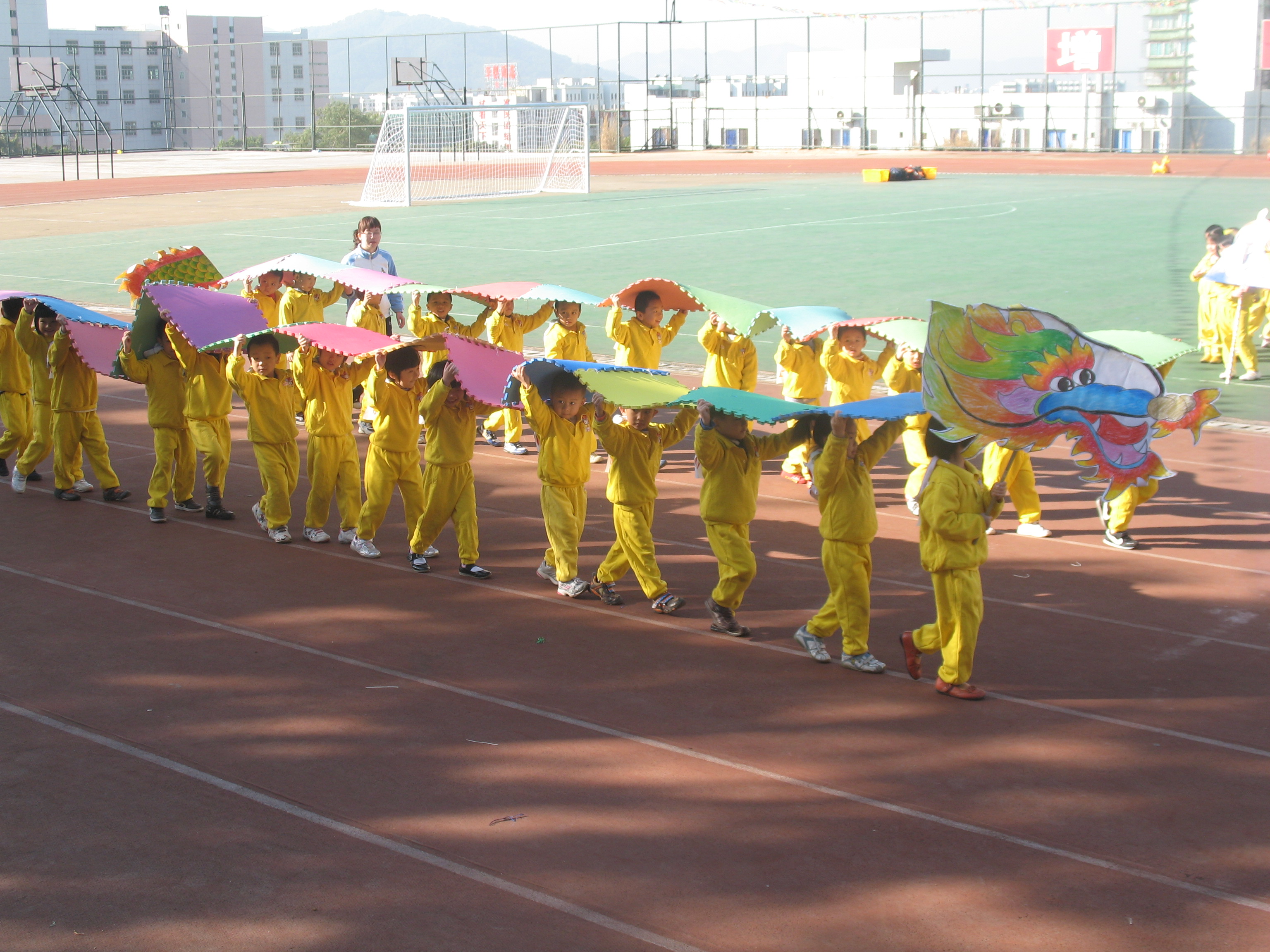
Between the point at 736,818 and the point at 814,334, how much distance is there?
5648mm

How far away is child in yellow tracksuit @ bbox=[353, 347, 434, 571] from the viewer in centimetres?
907

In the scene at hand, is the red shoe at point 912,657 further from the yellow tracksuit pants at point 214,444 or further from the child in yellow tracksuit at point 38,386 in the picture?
the child in yellow tracksuit at point 38,386

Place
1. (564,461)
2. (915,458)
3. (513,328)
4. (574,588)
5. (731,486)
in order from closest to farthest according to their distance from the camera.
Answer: (731,486) < (564,461) < (574,588) < (915,458) < (513,328)

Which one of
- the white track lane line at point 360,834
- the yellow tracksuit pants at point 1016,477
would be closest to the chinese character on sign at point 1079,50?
the yellow tracksuit pants at point 1016,477

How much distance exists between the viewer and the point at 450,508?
9.06 m

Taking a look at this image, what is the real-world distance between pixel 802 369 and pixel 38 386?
6.58 m

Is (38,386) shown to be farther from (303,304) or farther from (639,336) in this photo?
(639,336)

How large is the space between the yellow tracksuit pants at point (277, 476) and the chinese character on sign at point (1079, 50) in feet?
193

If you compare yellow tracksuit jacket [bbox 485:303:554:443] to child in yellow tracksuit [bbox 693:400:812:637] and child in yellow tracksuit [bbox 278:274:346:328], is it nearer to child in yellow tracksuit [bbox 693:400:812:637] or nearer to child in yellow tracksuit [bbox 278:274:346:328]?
child in yellow tracksuit [bbox 278:274:346:328]

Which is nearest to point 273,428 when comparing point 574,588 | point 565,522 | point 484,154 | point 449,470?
point 449,470

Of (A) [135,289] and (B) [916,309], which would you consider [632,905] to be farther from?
(B) [916,309]

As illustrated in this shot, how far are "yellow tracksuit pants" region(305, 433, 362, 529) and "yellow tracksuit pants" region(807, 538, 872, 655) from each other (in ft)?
12.8

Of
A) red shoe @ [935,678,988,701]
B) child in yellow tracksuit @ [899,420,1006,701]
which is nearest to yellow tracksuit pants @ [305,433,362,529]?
child in yellow tracksuit @ [899,420,1006,701]

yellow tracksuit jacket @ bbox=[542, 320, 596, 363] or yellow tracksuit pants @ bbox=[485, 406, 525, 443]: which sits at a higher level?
yellow tracksuit jacket @ bbox=[542, 320, 596, 363]
